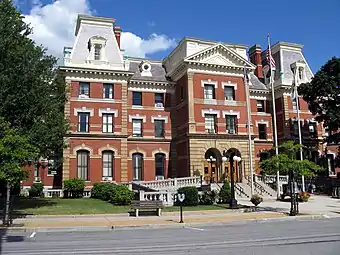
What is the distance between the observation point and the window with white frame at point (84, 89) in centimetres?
3981

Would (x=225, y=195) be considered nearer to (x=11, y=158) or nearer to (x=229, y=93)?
(x=11, y=158)

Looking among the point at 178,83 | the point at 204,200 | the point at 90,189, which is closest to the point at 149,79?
the point at 178,83

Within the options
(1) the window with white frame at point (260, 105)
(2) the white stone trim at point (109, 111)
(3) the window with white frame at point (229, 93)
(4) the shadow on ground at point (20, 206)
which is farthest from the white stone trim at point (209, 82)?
(4) the shadow on ground at point (20, 206)

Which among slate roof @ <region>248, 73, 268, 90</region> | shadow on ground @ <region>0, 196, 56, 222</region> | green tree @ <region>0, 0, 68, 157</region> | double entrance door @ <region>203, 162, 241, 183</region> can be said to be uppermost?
slate roof @ <region>248, 73, 268, 90</region>

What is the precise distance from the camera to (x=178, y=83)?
1729 inches

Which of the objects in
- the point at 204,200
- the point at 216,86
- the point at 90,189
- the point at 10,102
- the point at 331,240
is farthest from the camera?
the point at 216,86

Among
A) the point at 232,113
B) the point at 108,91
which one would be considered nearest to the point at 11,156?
the point at 108,91

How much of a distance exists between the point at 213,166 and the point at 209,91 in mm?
8604

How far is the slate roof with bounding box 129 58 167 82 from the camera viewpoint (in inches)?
1740

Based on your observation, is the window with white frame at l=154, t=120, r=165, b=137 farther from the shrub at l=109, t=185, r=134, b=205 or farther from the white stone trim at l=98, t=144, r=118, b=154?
the shrub at l=109, t=185, r=134, b=205

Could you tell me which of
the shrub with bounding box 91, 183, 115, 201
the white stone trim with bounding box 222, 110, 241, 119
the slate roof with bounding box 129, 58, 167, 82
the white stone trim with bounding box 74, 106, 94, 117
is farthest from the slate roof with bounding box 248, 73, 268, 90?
the shrub with bounding box 91, 183, 115, 201

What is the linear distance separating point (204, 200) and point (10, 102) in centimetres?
1469

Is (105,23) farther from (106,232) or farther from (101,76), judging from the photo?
(106,232)

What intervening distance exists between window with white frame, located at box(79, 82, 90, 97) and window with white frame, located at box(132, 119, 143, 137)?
648 cm
